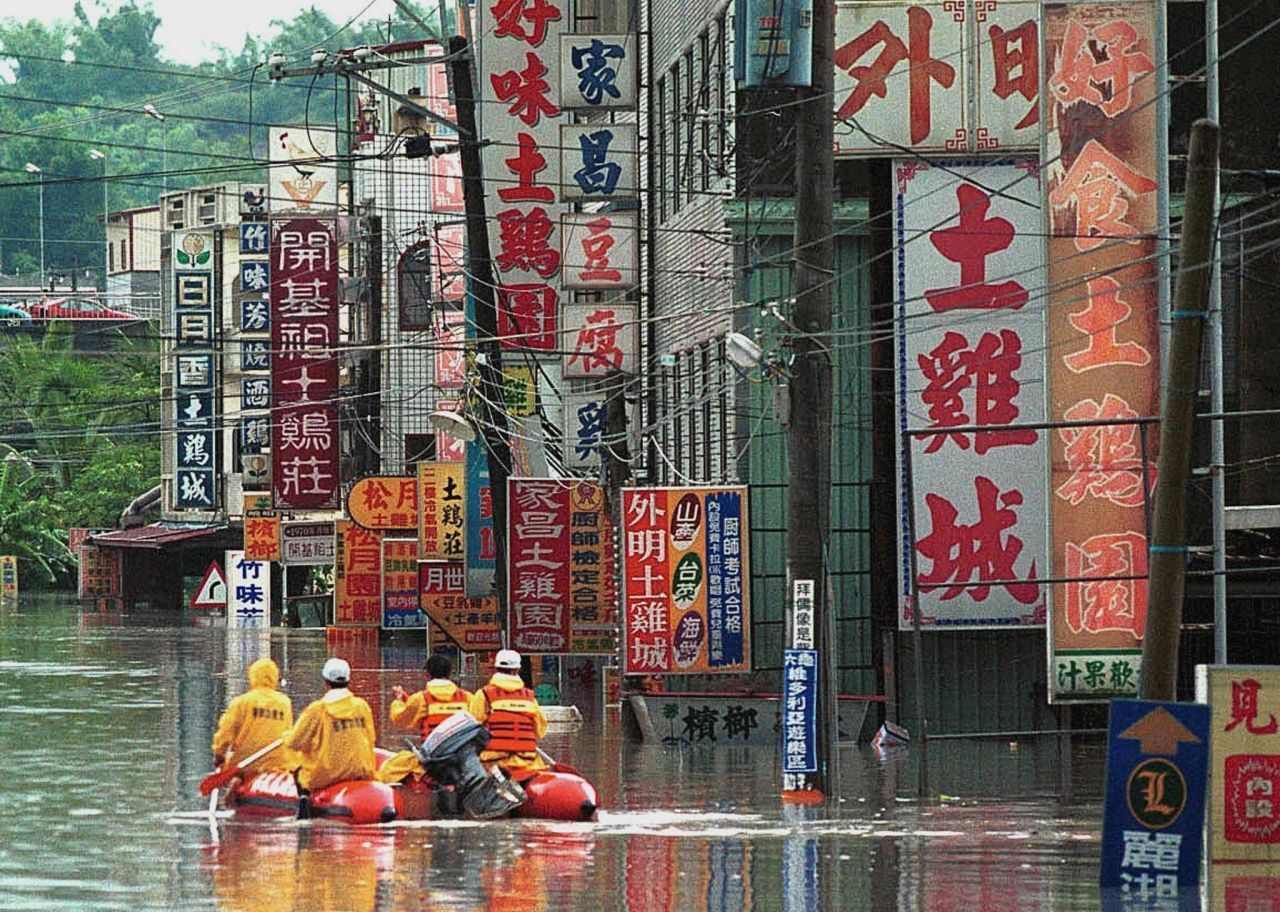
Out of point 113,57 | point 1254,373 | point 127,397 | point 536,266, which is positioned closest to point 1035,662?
point 1254,373

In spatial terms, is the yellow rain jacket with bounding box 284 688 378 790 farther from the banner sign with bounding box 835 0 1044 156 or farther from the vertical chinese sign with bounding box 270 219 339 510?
the vertical chinese sign with bounding box 270 219 339 510

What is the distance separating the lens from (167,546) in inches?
3270

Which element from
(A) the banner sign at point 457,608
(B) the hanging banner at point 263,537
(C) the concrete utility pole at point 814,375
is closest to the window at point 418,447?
(B) the hanging banner at point 263,537

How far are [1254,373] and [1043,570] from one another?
393cm

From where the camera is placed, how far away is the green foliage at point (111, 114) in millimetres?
144750

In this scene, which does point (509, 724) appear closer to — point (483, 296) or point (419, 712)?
point (419, 712)

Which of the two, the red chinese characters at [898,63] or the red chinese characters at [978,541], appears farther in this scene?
the red chinese characters at [898,63]

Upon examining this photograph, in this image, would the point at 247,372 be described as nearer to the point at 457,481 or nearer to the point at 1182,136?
the point at 457,481

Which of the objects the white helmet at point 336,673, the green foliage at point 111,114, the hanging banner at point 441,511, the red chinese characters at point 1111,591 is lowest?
the white helmet at point 336,673

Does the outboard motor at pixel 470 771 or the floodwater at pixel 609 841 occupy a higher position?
the outboard motor at pixel 470 771

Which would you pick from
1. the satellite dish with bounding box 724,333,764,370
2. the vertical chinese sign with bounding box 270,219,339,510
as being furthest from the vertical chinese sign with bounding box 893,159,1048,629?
the vertical chinese sign with bounding box 270,219,339,510

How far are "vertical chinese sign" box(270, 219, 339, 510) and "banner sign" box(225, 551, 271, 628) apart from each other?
1474cm

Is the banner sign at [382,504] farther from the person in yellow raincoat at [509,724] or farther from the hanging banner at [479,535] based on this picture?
the person in yellow raincoat at [509,724]

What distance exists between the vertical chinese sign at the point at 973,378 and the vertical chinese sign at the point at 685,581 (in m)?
1.98
